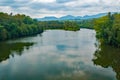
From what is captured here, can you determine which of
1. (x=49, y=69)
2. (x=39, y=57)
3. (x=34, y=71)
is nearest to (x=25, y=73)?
(x=34, y=71)

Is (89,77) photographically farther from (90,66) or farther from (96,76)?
(90,66)

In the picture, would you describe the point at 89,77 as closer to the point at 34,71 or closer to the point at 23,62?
the point at 34,71

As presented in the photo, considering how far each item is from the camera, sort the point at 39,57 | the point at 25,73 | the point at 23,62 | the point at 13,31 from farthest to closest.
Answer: the point at 13,31
the point at 39,57
the point at 23,62
the point at 25,73

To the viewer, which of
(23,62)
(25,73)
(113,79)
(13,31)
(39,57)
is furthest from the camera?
(13,31)

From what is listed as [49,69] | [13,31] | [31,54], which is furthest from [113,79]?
[13,31]

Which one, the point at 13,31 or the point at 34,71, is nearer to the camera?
the point at 34,71

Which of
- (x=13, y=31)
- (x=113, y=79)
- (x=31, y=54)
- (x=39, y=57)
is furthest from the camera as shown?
(x=13, y=31)

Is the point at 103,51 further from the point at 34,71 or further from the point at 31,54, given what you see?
the point at 34,71

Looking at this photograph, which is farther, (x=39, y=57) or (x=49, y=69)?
(x=39, y=57)

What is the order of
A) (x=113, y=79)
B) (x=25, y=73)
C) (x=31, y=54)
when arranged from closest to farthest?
(x=113, y=79) < (x=25, y=73) < (x=31, y=54)
